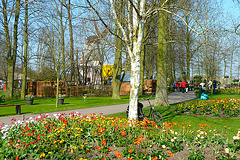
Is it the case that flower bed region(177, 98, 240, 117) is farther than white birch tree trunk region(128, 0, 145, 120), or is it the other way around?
flower bed region(177, 98, 240, 117)

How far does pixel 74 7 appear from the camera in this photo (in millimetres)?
6770

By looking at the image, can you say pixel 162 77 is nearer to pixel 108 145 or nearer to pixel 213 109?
pixel 213 109

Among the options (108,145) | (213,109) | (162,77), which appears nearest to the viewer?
(108,145)

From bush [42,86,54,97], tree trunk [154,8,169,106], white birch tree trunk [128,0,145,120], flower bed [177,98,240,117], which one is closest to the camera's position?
white birch tree trunk [128,0,145,120]

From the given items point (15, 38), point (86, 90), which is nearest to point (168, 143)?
point (15, 38)

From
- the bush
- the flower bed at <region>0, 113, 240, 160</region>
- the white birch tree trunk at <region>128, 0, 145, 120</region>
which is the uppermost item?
the white birch tree trunk at <region>128, 0, 145, 120</region>

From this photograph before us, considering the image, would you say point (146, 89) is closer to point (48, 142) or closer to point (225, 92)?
point (225, 92)

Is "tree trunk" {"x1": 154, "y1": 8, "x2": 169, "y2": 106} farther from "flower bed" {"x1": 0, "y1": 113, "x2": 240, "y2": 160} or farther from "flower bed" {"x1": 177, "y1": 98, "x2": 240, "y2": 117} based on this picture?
"flower bed" {"x1": 0, "y1": 113, "x2": 240, "y2": 160}

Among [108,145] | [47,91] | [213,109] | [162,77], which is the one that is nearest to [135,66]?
[108,145]

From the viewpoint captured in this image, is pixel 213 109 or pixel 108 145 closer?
pixel 108 145

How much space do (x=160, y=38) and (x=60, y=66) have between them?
663cm

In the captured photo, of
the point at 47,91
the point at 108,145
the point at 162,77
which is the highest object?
the point at 162,77

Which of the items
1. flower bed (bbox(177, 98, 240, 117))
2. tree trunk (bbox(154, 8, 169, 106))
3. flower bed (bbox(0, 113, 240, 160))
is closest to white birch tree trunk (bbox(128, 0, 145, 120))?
flower bed (bbox(0, 113, 240, 160))

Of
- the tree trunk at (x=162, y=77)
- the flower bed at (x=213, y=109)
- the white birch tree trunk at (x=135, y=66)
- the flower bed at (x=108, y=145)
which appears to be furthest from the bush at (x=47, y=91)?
the white birch tree trunk at (x=135, y=66)
